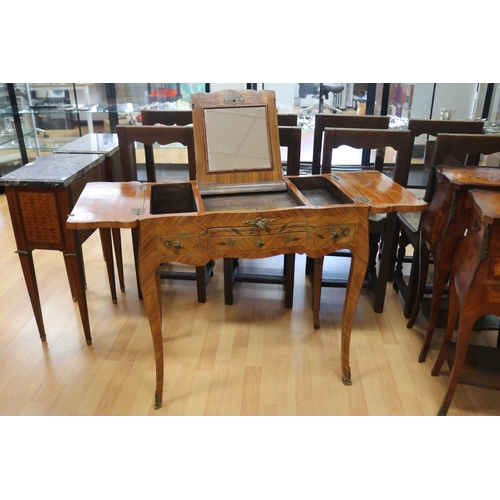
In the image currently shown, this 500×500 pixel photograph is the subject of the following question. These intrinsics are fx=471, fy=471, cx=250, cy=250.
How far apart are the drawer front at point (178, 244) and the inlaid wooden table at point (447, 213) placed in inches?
39.6

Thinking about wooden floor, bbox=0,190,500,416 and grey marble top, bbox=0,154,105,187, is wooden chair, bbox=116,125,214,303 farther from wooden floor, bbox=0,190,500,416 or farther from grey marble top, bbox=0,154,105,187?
wooden floor, bbox=0,190,500,416

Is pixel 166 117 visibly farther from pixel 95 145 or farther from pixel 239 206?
pixel 239 206

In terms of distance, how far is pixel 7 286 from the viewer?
279 centimetres

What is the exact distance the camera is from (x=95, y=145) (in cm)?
262

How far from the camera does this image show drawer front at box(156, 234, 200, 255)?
5.62ft

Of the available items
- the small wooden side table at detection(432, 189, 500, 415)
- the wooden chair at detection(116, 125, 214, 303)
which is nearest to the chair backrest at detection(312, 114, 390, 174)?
the wooden chair at detection(116, 125, 214, 303)

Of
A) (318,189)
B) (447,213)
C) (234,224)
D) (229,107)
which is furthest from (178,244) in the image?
(447,213)

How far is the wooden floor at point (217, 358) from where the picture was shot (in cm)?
194

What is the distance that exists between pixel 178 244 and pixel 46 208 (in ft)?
2.24

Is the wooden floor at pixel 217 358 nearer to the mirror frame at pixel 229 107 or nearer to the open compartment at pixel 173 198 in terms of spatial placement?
the open compartment at pixel 173 198

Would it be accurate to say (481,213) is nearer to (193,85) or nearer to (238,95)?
(238,95)

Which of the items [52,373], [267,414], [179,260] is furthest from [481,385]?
Answer: [52,373]

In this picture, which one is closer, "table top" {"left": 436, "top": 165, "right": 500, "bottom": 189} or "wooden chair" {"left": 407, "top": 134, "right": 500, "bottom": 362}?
"table top" {"left": 436, "top": 165, "right": 500, "bottom": 189}

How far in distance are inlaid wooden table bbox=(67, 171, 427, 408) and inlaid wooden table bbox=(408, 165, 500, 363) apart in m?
0.14
